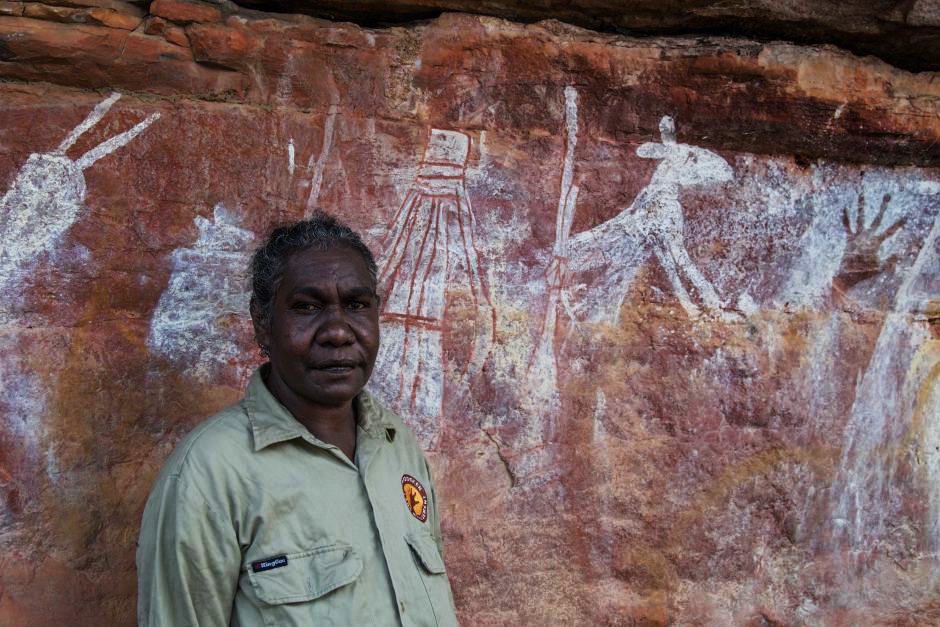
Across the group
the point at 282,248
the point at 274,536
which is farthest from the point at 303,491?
the point at 282,248

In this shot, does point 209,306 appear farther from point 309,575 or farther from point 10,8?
point 309,575

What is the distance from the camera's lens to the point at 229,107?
2785 millimetres

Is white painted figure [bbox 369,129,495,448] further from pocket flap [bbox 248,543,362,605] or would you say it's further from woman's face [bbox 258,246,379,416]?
pocket flap [bbox 248,543,362,605]

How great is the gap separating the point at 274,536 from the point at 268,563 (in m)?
0.06

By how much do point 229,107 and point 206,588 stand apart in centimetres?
170

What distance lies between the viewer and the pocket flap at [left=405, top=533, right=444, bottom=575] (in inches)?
78.5

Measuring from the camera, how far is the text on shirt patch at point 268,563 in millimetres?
1750

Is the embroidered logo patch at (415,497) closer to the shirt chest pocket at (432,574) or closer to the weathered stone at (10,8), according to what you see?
the shirt chest pocket at (432,574)

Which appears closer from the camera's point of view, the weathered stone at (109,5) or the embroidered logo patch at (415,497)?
the embroidered logo patch at (415,497)

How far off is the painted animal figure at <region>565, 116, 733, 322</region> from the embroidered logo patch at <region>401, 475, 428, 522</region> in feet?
3.68

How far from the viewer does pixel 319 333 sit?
6.49 ft

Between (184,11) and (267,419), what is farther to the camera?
(184,11)

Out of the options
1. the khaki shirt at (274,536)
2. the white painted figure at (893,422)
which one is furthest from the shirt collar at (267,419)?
the white painted figure at (893,422)

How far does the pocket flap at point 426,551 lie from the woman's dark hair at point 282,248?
0.66 m
